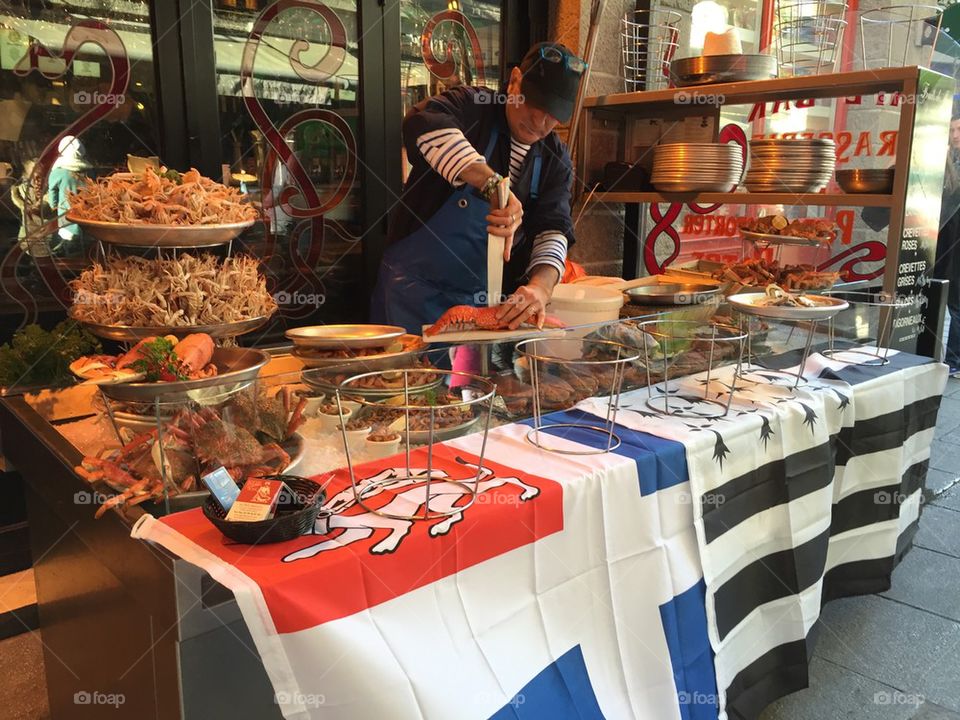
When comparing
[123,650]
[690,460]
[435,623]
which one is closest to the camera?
[435,623]

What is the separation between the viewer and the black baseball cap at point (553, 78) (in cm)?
240

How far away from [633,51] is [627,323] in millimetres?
2552

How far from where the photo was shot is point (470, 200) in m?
2.77

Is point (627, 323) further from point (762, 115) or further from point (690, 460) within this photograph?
point (762, 115)

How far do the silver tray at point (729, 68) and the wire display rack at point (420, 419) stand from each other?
8.02ft

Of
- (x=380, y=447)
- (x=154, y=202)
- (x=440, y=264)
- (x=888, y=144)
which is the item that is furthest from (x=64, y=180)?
(x=888, y=144)

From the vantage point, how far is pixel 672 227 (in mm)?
4473

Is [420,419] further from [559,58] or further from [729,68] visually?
[729,68]

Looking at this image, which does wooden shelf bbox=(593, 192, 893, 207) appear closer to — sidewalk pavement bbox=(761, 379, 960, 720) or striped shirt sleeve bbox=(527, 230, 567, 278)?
striped shirt sleeve bbox=(527, 230, 567, 278)

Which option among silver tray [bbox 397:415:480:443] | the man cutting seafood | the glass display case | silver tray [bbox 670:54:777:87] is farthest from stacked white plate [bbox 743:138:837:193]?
silver tray [bbox 397:415:480:443]

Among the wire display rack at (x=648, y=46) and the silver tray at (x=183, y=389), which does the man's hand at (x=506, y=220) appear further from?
the wire display rack at (x=648, y=46)

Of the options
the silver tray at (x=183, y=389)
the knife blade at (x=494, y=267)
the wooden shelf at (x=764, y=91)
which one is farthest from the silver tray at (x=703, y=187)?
the silver tray at (x=183, y=389)

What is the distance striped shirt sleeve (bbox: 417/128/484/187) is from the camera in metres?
2.44

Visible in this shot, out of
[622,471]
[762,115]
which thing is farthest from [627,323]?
[762,115]
